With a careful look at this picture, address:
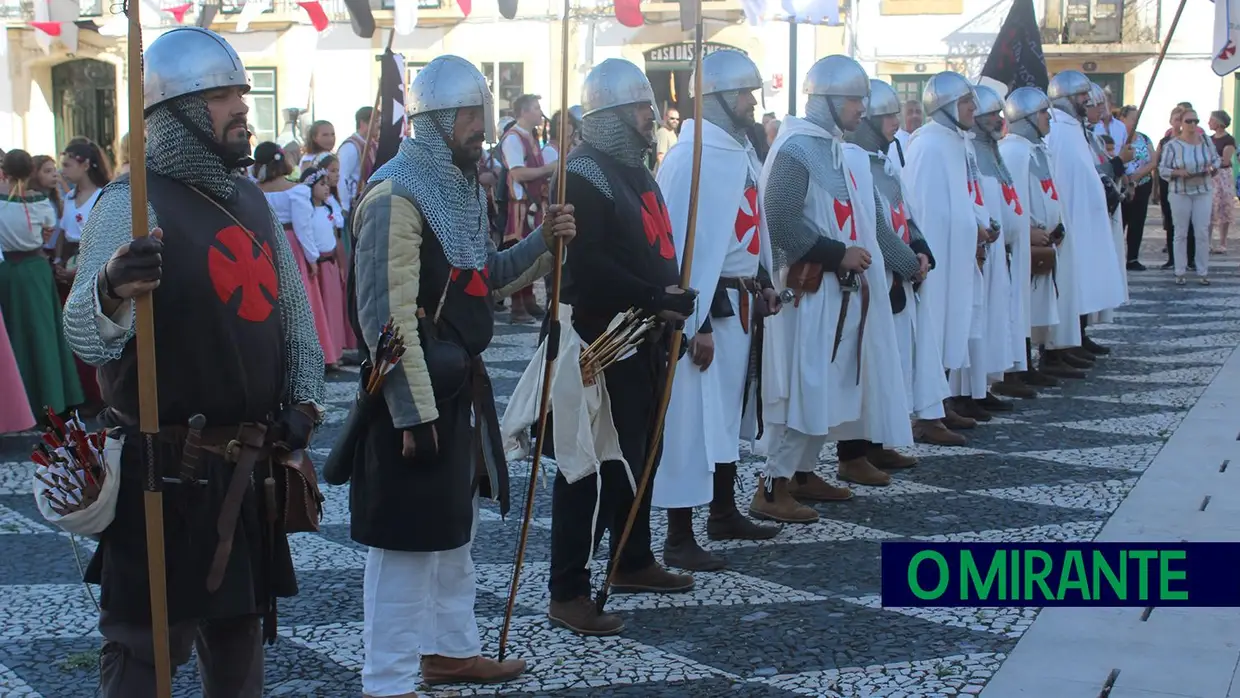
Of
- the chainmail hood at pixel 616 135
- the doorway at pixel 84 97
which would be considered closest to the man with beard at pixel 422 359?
the chainmail hood at pixel 616 135

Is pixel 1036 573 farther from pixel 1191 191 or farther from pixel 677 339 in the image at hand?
pixel 1191 191

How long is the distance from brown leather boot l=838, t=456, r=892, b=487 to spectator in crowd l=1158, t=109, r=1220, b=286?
30.5 feet

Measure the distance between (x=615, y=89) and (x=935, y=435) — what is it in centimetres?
373

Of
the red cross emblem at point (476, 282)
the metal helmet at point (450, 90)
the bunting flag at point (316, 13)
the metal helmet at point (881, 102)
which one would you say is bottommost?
the red cross emblem at point (476, 282)

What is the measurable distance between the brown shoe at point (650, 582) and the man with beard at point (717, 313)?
0.26 metres

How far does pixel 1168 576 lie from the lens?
3.58 metres

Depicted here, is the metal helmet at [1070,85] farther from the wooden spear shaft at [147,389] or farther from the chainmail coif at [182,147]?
the wooden spear shaft at [147,389]

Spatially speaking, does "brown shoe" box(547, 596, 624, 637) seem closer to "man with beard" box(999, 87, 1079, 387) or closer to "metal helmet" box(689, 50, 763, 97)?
"metal helmet" box(689, 50, 763, 97)

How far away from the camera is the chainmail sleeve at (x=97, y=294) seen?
3.05 m

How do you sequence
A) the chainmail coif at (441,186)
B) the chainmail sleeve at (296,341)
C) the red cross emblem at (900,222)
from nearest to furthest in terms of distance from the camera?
the chainmail sleeve at (296,341) < the chainmail coif at (441,186) < the red cross emblem at (900,222)

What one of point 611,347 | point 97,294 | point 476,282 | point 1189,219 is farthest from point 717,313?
point 1189,219

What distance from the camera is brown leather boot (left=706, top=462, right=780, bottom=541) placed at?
5.98 m

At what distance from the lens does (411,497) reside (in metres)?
3.89

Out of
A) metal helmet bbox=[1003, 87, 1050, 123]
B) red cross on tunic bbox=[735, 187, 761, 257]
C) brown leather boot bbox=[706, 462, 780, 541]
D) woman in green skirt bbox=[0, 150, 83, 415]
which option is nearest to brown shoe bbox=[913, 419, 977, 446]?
brown leather boot bbox=[706, 462, 780, 541]
